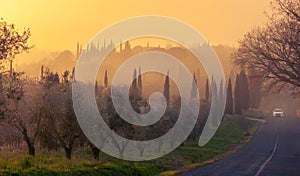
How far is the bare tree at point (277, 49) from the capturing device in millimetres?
28375

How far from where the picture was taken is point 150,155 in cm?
3803

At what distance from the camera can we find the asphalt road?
99.8 ft

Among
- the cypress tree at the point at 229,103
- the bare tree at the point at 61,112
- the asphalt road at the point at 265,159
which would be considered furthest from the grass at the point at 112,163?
the cypress tree at the point at 229,103

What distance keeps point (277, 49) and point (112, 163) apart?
39.0 feet

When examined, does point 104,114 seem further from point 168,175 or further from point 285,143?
point 285,143

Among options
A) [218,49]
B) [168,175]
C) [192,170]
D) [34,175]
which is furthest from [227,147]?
[218,49]

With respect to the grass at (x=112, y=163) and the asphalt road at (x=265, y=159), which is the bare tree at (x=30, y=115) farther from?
the asphalt road at (x=265, y=159)

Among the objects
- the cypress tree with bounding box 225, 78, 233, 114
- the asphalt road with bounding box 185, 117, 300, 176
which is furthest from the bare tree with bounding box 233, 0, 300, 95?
the cypress tree with bounding box 225, 78, 233, 114

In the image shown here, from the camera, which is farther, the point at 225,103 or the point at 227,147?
the point at 225,103

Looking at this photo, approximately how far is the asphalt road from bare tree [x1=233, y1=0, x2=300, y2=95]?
548 cm

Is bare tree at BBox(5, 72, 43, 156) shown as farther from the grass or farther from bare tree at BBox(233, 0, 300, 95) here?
bare tree at BBox(233, 0, 300, 95)

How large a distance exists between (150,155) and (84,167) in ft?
42.2

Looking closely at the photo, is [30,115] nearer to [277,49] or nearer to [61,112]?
[61,112]

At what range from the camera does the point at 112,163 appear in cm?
2950
